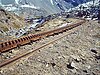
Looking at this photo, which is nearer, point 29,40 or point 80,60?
point 80,60

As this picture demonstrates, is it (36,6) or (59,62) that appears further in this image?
(36,6)

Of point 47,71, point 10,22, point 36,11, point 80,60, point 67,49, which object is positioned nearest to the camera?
point 47,71

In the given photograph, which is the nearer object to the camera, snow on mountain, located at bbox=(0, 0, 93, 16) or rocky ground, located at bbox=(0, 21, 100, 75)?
rocky ground, located at bbox=(0, 21, 100, 75)

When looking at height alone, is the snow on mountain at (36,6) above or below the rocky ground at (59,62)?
below

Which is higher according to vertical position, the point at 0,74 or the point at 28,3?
the point at 0,74

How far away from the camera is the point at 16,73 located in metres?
11.6

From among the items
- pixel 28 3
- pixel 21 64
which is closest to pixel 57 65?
pixel 21 64

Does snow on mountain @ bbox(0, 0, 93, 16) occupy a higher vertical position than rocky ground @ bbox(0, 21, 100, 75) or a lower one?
lower

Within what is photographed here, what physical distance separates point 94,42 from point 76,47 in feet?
11.4

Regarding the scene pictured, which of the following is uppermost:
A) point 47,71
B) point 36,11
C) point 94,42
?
point 47,71

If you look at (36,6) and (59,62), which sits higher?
(59,62)

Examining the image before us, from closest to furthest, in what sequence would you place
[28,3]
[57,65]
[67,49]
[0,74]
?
1. [0,74]
2. [57,65]
3. [67,49]
4. [28,3]

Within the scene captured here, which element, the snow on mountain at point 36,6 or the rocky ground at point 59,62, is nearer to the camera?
the rocky ground at point 59,62

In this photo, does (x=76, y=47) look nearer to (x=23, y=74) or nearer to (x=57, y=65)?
(x=57, y=65)
